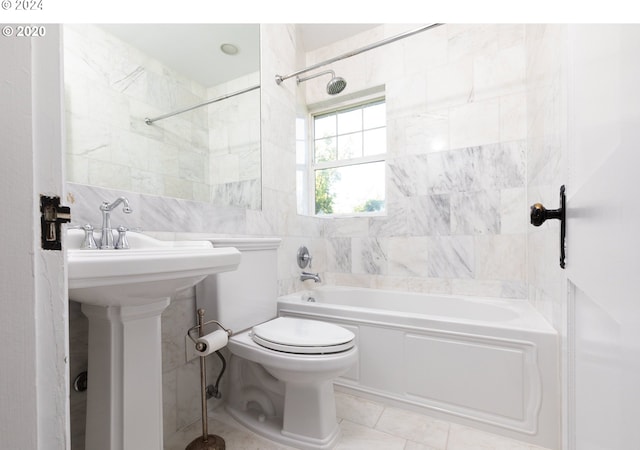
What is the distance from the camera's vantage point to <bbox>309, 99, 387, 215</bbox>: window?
2.61 m

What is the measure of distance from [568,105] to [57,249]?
856mm

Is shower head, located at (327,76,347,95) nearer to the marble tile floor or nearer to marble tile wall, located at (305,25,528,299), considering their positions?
marble tile wall, located at (305,25,528,299)

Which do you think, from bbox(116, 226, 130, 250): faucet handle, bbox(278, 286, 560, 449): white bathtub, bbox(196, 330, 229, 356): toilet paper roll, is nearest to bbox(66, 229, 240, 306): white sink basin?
bbox(116, 226, 130, 250): faucet handle

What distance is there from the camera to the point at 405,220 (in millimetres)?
2359

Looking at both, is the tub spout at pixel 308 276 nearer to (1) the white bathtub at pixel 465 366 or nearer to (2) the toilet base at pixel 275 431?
(1) the white bathtub at pixel 465 366

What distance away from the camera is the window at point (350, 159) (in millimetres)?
2605

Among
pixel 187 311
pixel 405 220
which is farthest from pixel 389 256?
pixel 187 311

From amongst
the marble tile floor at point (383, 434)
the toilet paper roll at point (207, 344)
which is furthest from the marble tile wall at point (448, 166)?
the toilet paper roll at point (207, 344)

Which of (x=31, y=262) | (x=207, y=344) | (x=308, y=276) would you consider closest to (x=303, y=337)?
(x=207, y=344)

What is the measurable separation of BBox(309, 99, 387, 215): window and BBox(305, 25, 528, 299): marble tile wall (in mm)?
160

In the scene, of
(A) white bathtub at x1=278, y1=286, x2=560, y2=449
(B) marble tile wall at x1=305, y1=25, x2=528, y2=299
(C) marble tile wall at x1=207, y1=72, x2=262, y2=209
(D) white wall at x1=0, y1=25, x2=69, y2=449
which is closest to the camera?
(D) white wall at x1=0, y1=25, x2=69, y2=449

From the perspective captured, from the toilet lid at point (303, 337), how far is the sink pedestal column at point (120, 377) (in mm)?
505

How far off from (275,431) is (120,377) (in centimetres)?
84

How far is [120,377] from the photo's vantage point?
0.87 meters
